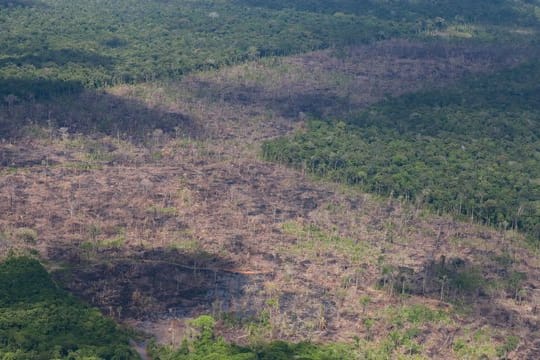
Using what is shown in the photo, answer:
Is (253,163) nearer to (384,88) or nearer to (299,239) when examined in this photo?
(299,239)

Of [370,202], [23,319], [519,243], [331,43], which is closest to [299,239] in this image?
[370,202]

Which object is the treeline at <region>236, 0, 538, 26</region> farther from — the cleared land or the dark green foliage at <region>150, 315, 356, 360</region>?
the dark green foliage at <region>150, 315, 356, 360</region>

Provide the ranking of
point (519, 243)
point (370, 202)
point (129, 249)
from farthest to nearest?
point (370, 202) < point (519, 243) < point (129, 249)

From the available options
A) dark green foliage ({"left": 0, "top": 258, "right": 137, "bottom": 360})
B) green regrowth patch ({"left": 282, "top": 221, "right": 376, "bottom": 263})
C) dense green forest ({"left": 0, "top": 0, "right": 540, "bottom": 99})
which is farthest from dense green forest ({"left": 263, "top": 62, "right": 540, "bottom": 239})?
dark green foliage ({"left": 0, "top": 258, "right": 137, "bottom": 360})

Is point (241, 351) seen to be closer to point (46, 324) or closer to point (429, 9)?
point (46, 324)

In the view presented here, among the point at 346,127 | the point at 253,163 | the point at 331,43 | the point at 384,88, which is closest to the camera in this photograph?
the point at 253,163

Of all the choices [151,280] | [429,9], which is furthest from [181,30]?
[151,280]
